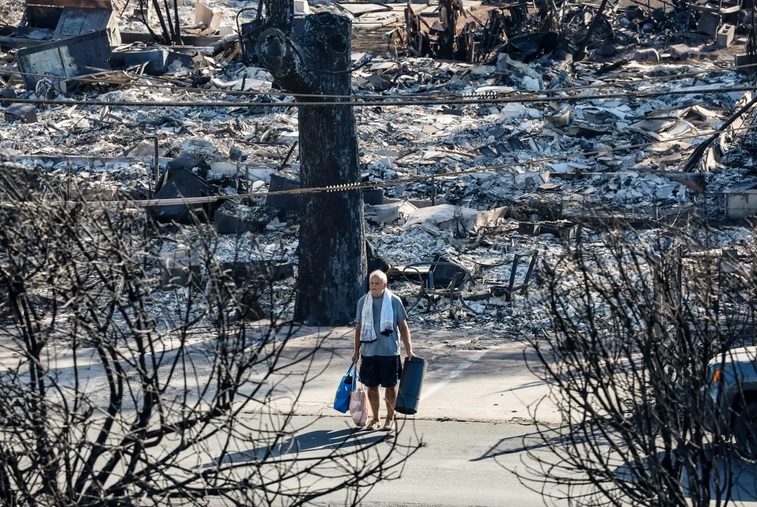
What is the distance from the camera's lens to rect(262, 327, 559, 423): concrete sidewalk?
10.5 m

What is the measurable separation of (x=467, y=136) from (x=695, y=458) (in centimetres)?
1960

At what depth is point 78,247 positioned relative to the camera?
5008 millimetres

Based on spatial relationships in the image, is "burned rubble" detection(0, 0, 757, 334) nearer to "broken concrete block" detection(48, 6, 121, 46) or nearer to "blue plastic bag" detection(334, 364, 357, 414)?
"broken concrete block" detection(48, 6, 121, 46)

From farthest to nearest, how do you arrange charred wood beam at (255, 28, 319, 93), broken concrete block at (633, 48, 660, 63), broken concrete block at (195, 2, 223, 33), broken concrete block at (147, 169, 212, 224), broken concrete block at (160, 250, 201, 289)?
broken concrete block at (195, 2, 223, 33), broken concrete block at (633, 48, 660, 63), broken concrete block at (147, 169, 212, 224), charred wood beam at (255, 28, 319, 93), broken concrete block at (160, 250, 201, 289)

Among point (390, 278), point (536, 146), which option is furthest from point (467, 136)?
point (390, 278)

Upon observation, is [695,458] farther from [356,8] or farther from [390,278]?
[356,8]

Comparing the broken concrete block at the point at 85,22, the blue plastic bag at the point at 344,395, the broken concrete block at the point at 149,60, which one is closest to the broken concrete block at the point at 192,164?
the broken concrete block at the point at 149,60

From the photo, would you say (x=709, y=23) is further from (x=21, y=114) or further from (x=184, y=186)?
(x=184, y=186)

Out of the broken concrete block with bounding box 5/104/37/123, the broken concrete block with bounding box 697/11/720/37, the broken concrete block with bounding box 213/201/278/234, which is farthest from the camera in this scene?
the broken concrete block with bounding box 697/11/720/37

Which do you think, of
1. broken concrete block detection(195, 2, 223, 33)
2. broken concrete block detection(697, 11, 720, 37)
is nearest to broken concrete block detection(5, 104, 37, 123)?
broken concrete block detection(195, 2, 223, 33)

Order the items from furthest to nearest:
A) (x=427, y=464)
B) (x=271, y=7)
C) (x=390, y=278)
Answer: (x=390, y=278)
(x=271, y=7)
(x=427, y=464)

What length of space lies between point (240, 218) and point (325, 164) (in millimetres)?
4366

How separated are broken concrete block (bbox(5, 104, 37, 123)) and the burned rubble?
5cm

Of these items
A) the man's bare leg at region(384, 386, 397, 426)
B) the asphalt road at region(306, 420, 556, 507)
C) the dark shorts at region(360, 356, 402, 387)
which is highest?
the dark shorts at region(360, 356, 402, 387)
